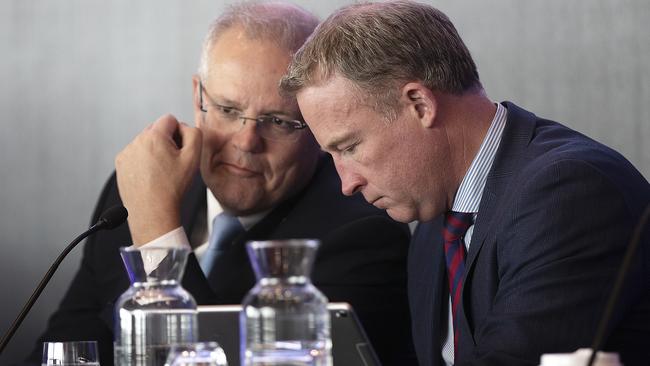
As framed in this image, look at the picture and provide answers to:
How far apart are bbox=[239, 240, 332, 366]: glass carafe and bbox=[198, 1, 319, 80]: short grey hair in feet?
4.64

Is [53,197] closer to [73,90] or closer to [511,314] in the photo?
[73,90]

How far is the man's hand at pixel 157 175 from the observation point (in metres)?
2.28

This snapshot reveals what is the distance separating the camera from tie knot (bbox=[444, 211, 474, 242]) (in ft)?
6.51

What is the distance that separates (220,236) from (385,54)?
803 millimetres

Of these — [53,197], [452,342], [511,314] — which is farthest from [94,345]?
[53,197]

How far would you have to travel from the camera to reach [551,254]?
163 centimetres

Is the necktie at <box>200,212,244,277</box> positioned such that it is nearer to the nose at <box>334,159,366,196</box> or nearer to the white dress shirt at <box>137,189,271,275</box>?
the white dress shirt at <box>137,189,271,275</box>

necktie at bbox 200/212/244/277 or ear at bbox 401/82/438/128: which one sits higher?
ear at bbox 401/82/438/128

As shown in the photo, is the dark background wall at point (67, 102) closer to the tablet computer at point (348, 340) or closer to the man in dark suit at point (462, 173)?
the man in dark suit at point (462, 173)

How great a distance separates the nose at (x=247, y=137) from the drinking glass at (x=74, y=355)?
1.01 m

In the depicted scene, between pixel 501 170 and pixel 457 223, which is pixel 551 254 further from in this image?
pixel 457 223

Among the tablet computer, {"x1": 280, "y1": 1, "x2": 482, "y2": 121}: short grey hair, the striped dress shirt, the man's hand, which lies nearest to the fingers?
the man's hand

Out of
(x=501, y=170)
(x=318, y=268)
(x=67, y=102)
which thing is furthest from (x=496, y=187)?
(x=67, y=102)

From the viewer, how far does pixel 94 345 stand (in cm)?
144
